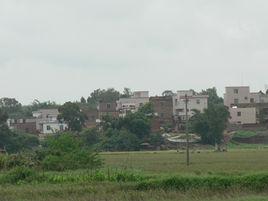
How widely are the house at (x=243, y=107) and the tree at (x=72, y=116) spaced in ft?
78.5

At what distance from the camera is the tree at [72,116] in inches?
3743

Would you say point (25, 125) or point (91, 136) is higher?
point (25, 125)

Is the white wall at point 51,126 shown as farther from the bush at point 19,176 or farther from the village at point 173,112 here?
the bush at point 19,176

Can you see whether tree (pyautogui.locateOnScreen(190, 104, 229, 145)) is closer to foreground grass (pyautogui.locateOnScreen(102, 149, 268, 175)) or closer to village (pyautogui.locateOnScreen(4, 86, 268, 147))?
village (pyautogui.locateOnScreen(4, 86, 268, 147))

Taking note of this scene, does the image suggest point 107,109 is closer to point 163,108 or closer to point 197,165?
point 163,108

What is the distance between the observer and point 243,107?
105688mm

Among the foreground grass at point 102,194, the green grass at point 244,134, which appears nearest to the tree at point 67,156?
the foreground grass at point 102,194

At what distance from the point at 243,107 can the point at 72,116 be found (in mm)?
28524

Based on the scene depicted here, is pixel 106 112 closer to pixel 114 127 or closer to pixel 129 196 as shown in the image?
pixel 114 127

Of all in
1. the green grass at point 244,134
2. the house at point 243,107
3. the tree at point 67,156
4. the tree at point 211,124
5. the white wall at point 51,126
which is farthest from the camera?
the house at point 243,107

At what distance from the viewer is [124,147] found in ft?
284

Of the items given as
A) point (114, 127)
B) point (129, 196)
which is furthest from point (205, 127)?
point (129, 196)

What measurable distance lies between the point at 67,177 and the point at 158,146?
202 ft

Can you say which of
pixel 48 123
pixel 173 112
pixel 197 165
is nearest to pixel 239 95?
pixel 173 112
